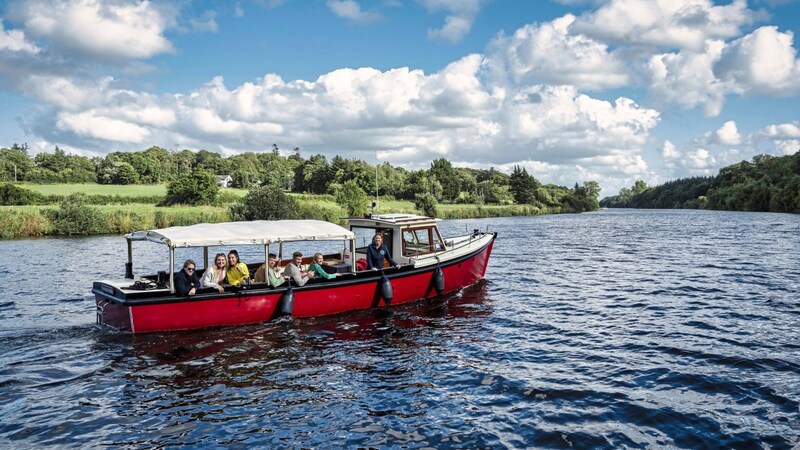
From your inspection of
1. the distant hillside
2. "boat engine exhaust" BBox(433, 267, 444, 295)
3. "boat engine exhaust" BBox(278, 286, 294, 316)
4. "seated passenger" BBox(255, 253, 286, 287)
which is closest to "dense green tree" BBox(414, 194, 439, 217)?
the distant hillside

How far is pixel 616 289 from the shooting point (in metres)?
22.7

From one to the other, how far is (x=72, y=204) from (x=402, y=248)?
4258 centimetres

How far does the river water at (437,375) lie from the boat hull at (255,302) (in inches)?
15.5

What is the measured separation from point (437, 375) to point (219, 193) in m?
75.6

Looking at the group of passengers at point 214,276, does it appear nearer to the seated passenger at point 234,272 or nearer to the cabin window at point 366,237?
the seated passenger at point 234,272

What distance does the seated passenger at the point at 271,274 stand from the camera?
16500 mm

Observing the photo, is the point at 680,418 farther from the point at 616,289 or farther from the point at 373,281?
the point at 616,289

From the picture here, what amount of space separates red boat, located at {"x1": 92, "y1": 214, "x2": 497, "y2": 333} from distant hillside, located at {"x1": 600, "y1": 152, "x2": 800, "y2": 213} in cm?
7927

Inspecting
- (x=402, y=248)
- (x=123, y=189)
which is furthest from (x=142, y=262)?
(x=123, y=189)

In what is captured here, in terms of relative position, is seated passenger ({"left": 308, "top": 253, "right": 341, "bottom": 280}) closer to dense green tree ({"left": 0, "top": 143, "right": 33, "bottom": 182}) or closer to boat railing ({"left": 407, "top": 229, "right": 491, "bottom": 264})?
boat railing ({"left": 407, "top": 229, "right": 491, "bottom": 264})

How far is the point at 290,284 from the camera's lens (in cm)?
1694

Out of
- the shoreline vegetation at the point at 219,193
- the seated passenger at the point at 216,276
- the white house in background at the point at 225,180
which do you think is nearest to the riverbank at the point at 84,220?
the shoreline vegetation at the point at 219,193

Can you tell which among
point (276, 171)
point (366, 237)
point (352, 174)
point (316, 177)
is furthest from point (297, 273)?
point (276, 171)

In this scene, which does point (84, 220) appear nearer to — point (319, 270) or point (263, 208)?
point (263, 208)
